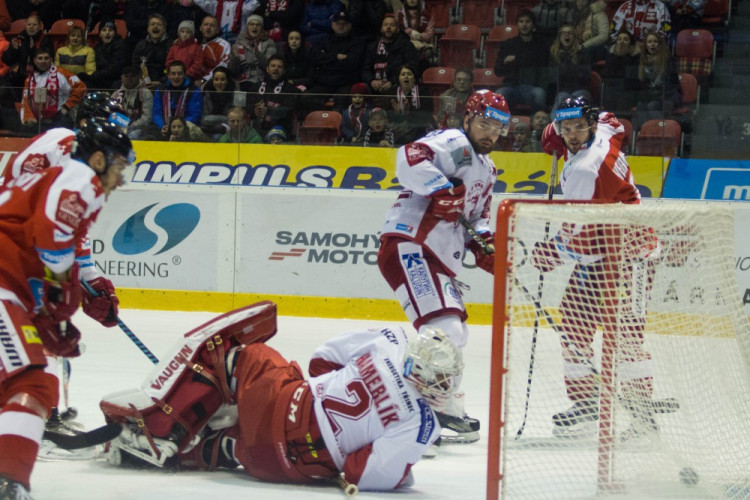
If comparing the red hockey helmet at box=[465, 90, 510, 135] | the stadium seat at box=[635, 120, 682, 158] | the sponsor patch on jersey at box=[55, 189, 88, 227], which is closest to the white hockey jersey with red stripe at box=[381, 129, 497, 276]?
the red hockey helmet at box=[465, 90, 510, 135]

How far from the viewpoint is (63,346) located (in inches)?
125

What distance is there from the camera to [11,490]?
271cm

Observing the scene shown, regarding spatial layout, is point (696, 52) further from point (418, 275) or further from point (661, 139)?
point (418, 275)

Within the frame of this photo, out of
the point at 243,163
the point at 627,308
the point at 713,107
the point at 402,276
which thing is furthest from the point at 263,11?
the point at 627,308

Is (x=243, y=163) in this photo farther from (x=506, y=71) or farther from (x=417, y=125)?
(x=506, y=71)

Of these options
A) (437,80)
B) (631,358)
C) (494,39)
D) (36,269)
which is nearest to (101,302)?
(36,269)

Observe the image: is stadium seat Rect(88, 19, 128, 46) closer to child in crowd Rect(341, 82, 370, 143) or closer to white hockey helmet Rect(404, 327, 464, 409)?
child in crowd Rect(341, 82, 370, 143)

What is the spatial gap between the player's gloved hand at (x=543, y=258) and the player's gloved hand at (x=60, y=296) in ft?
5.37

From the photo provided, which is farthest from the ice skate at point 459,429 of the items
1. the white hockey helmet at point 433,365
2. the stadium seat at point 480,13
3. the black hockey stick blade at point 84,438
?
the stadium seat at point 480,13

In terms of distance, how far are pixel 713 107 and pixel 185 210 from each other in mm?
3558

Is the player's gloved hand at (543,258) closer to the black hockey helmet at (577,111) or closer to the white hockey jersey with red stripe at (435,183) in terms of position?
the white hockey jersey with red stripe at (435,183)

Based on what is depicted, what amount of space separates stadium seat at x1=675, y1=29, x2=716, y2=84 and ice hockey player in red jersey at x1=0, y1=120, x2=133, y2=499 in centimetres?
477

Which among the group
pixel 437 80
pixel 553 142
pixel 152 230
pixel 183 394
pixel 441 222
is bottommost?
pixel 152 230

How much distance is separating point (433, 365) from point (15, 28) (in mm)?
8429
